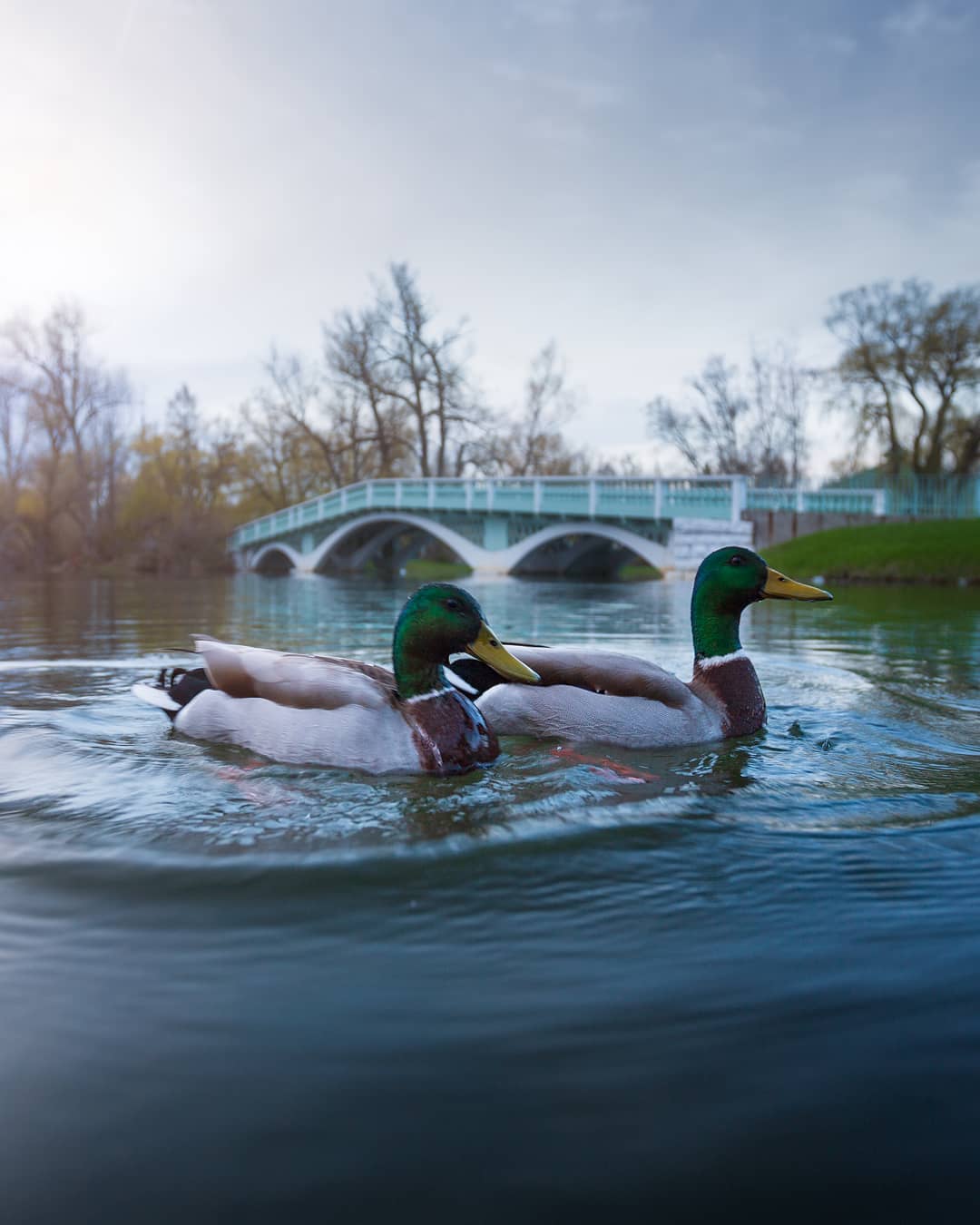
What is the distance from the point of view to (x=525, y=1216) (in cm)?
137

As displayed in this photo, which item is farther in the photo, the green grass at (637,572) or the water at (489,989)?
the green grass at (637,572)

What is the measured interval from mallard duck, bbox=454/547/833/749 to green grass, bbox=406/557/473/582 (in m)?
32.8

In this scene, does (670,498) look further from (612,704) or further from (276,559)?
(612,704)

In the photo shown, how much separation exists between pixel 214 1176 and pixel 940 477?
101 ft

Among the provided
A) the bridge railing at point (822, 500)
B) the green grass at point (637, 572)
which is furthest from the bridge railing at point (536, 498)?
the green grass at point (637, 572)

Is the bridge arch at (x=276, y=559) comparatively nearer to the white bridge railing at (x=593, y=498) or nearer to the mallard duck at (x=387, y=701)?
the white bridge railing at (x=593, y=498)

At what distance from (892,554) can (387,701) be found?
2130 cm

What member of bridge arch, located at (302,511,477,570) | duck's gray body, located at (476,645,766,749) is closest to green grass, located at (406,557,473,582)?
bridge arch, located at (302,511,477,570)

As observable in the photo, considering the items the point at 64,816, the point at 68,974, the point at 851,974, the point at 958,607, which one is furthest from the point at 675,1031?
the point at 958,607

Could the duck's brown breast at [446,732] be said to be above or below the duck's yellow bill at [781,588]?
below

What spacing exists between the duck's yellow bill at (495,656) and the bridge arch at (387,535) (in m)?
32.6

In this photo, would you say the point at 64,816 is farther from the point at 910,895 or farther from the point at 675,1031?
the point at 910,895

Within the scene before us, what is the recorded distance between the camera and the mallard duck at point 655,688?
169 inches

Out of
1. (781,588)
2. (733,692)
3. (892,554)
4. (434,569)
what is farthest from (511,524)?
(733,692)
